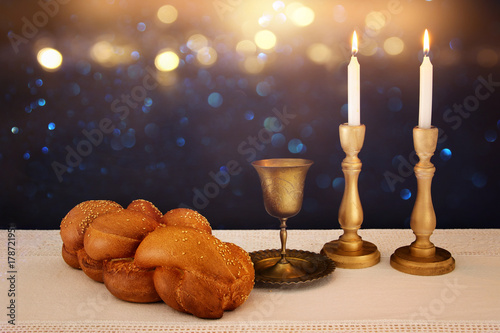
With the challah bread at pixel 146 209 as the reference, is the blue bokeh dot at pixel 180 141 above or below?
above

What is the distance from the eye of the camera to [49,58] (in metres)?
1.39

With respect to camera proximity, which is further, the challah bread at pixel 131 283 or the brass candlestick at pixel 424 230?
the brass candlestick at pixel 424 230

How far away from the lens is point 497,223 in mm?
1434

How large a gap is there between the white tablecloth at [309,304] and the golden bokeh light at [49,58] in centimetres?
54

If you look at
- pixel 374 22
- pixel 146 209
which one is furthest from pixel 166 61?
pixel 374 22

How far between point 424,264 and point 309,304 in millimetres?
290

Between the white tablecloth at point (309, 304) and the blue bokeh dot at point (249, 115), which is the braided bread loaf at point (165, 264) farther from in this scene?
the blue bokeh dot at point (249, 115)

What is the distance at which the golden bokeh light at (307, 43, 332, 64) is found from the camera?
4.46 feet

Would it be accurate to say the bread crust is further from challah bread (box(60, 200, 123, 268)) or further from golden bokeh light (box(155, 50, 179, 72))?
golden bokeh light (box(155, 50, 179, 72))

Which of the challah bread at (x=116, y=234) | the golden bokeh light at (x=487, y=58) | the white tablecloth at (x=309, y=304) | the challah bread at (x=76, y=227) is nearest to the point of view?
the white tablecloth at (x=309, y=304)

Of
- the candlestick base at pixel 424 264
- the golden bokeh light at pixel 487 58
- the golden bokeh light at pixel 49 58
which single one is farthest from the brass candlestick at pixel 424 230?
the golden bokeh light at pixel 49 58

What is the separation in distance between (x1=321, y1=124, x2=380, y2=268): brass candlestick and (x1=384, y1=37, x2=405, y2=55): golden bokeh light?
37cm

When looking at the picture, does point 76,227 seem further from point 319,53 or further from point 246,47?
point 319,53

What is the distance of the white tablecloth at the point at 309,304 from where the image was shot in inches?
31.6
